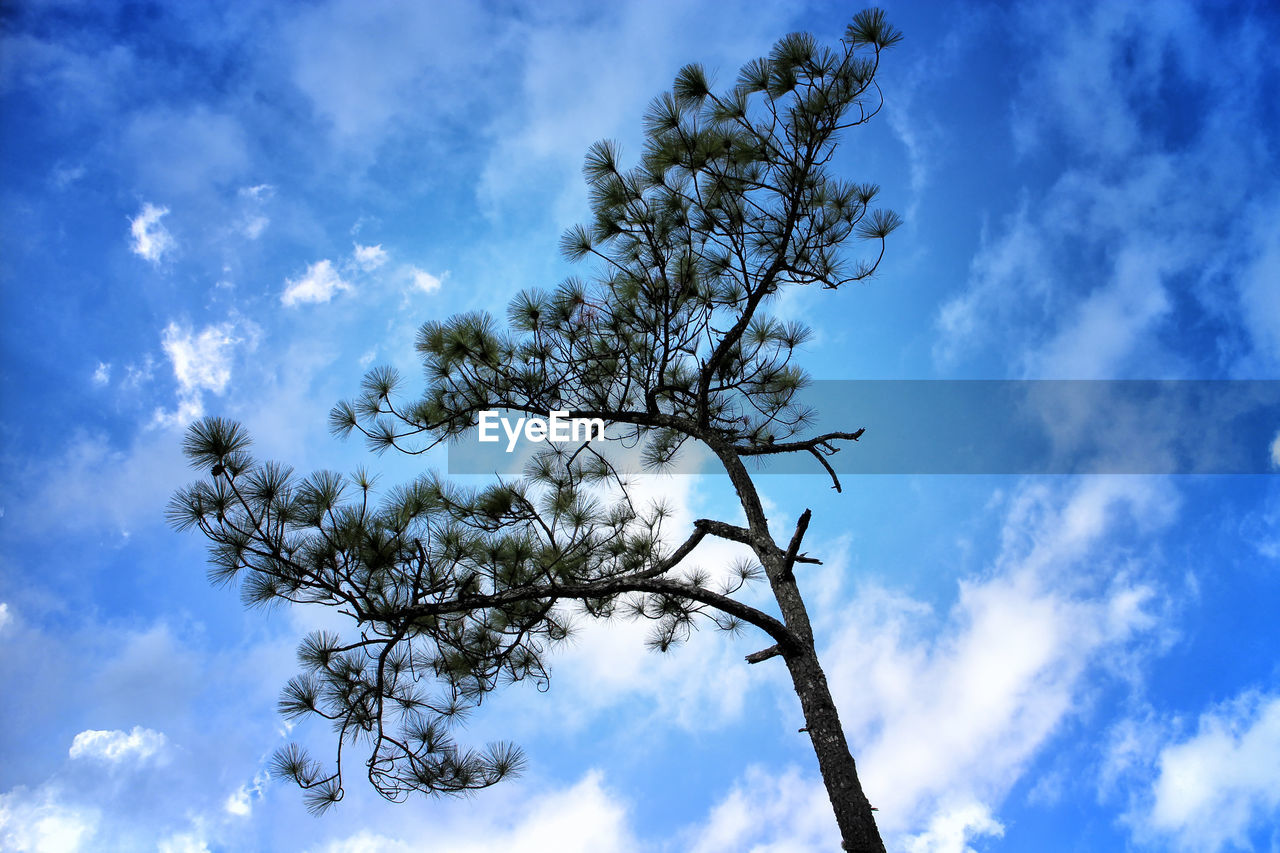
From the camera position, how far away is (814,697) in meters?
2.53

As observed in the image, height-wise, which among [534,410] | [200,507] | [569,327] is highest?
[569,327]

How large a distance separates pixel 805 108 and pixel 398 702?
3.11 m

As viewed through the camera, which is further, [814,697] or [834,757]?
[814,697]

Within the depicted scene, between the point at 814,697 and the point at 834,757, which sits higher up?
the point at 814,697

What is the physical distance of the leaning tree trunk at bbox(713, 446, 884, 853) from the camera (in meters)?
2.26

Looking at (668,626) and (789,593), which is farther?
(668,626)

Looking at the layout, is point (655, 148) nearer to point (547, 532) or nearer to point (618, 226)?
point (618, 226)

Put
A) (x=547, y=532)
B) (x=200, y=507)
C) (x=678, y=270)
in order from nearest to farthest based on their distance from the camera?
(x=200, y=507) < (x=547, y=532) < (x=678, y=270)

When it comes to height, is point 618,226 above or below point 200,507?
above

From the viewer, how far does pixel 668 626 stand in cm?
336

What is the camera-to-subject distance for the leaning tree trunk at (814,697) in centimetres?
226

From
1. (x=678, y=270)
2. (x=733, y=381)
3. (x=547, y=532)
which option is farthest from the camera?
(x=733, y=381)

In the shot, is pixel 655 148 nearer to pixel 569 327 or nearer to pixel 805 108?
pixel 805 108

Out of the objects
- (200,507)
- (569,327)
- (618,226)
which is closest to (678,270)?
(618,226)
